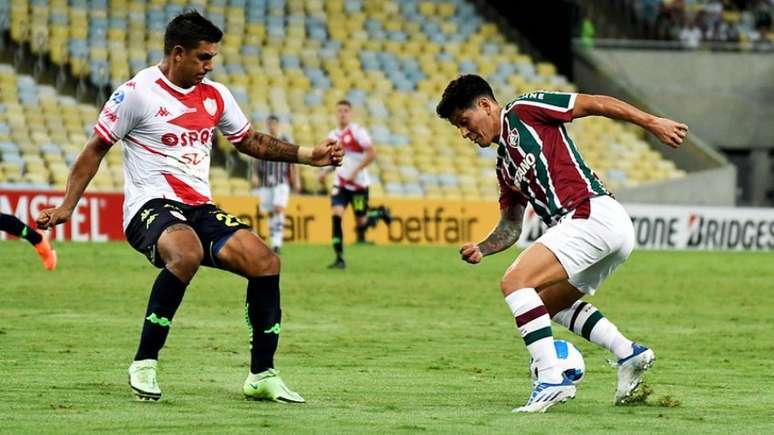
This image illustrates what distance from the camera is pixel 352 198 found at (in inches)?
914

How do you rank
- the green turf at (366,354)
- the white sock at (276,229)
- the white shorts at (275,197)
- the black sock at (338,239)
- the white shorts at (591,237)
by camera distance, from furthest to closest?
the white shorts at (275,197) → the white sock at (276,229) → the black sock at (338,239) → the white shorts at (591,237) → the green turf at (366,354)

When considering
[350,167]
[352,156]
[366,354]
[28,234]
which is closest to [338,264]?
[350,167]

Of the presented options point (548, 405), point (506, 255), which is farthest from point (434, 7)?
point (548, 405)

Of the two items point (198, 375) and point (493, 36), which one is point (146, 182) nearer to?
point (198, 375)

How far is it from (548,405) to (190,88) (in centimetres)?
272

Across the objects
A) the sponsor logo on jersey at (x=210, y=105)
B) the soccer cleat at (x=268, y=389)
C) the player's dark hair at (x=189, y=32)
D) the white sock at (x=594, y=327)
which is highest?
the player's dark hair at (x=189, y=32)

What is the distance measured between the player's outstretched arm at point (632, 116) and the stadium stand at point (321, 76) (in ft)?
65.0

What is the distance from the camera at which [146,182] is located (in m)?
8.84

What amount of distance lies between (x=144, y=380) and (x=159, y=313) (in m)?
0.38

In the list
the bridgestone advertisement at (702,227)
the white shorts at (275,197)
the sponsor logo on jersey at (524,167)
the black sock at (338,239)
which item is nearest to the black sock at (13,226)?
the black sock at (338,239)

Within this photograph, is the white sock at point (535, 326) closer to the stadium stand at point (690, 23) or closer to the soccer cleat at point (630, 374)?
the soccer cleat at point (630, 374)

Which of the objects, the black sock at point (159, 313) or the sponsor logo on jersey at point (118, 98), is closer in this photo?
the black sock at point (159, 313)

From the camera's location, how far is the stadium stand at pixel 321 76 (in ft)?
96.2

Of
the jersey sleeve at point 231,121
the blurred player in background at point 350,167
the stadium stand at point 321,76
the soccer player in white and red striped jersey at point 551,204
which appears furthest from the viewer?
the stadium stand at point 321,76
